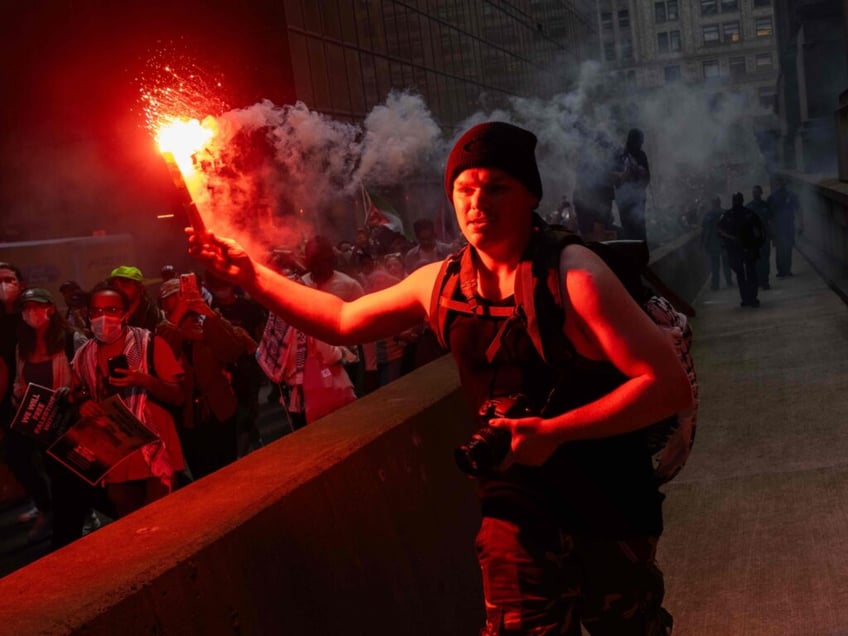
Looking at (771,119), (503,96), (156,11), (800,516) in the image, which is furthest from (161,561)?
(771,119)

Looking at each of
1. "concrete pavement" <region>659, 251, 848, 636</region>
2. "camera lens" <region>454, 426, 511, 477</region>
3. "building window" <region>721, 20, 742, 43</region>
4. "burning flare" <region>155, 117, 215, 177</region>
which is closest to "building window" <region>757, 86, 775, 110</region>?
"building window" <region>721, 20, 742, 43</region>

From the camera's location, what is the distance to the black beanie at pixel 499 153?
3229 mm

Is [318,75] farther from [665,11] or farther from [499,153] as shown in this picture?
[665,11]

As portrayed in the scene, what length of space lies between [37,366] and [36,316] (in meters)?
0.39

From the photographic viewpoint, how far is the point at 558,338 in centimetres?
314

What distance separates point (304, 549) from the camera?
3.51 meters

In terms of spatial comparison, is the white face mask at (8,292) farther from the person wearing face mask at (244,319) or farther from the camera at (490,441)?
the camera at (490,441)

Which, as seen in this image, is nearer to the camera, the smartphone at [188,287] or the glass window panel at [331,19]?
the smartphone at [188,287]

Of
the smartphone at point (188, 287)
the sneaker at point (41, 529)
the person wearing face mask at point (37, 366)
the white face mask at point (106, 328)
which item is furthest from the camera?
the sneaker at point (41, 529)

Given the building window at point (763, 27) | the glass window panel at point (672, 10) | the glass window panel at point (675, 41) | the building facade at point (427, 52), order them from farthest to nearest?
the glass window panel at point (672, 10), the glass window panel at point (675, 41), the building window at point (763, 27), the building facade at point (427, 52)

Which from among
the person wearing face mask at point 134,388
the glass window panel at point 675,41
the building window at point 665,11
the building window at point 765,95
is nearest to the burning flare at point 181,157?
the person wearing face mask at point 134,388

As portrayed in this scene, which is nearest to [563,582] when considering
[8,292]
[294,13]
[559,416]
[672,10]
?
[559,416]

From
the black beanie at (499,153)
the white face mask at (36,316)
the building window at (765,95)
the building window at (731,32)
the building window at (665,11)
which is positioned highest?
the building window at (665,11)

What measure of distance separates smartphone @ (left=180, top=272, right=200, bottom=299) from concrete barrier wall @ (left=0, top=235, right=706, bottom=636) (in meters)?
2.26
